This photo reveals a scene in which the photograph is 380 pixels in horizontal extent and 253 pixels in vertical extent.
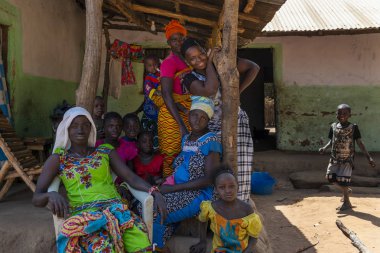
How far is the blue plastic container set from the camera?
293 inches

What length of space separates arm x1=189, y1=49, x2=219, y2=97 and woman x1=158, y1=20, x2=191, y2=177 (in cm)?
33

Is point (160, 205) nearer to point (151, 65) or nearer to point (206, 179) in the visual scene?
A: point (206, 179)

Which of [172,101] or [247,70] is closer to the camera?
[172,101]

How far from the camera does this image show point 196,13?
627cm

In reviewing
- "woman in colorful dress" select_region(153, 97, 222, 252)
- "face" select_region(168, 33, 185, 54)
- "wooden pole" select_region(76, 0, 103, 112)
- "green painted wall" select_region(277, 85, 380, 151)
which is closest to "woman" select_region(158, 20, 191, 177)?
"face" select_region(168, 33, 185, 54)

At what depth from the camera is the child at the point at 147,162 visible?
3756 millimetres

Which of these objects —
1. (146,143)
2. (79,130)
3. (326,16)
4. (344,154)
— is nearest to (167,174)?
(146,143)

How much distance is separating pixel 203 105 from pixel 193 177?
0.56 metres

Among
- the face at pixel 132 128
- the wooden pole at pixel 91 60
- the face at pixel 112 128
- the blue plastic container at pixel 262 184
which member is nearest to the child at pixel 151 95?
the face at pixel 132 128

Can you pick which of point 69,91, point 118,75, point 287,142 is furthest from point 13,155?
point 287,142

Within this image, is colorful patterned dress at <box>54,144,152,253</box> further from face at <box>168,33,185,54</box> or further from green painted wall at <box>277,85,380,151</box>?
green painted wall at <box>277,85,380,151</box>

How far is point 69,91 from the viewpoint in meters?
7.42

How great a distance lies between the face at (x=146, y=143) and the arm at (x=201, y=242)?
3.15 feet

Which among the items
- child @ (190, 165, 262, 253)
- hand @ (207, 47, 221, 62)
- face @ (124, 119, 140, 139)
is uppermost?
hand @ (207, 47, 221, 62)
